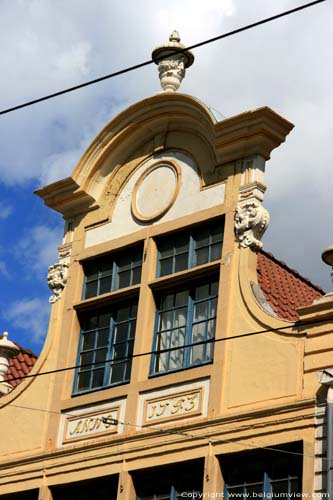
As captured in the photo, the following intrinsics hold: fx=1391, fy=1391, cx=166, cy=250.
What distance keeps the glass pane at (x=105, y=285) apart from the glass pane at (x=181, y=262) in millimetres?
1549

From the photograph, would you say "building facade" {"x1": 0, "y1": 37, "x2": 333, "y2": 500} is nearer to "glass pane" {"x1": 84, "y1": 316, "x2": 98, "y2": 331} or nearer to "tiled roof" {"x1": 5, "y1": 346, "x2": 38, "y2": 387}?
"glass pane" {"x1": 84, "y1": 316, "x2": 98, "y2": 331}

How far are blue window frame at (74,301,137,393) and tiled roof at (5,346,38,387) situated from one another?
209 cm

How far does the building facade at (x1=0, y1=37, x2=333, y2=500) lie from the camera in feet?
71.0

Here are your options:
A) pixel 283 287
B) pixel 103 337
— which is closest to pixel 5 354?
pixel 103 337

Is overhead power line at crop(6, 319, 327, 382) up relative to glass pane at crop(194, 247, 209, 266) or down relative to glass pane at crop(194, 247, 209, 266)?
down

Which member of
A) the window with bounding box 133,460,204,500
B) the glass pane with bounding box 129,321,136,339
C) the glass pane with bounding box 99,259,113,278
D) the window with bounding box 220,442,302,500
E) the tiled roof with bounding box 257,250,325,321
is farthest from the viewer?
the glass pane with bounding box 99,259,113,278

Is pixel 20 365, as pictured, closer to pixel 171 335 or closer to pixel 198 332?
pixel 171 335

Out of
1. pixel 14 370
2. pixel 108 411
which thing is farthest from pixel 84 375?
pixel 14 370

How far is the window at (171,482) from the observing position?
2228 centimetres

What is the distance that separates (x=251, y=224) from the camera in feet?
76.4

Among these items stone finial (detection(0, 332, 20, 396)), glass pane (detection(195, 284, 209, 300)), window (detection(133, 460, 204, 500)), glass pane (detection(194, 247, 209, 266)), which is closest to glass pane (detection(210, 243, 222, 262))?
glass pane (detection(194, 247, 209, 266))

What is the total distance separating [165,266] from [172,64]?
4120 mm

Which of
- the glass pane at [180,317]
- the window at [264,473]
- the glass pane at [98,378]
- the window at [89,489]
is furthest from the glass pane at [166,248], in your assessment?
the window at [264,473]

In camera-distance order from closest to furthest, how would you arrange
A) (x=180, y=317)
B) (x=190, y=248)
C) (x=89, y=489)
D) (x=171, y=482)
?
(x=171, y=482) → (x=89, y=489) → (x=180, y=317) → (x=190, y=248)
